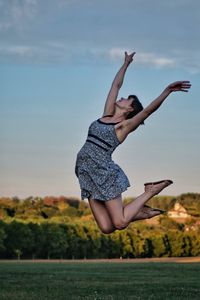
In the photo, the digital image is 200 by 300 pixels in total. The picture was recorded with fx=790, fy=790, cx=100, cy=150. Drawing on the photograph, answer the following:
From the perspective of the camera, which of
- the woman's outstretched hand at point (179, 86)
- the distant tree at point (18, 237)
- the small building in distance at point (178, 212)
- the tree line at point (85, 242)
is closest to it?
the woman's outstretched hand at point (179, 86)

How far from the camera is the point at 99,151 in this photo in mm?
8492

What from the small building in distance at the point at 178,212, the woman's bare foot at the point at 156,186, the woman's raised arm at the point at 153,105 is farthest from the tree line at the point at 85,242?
the woman's raised arm at the point at 153,105

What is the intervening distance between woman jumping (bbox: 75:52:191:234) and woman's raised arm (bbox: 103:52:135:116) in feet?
0.04

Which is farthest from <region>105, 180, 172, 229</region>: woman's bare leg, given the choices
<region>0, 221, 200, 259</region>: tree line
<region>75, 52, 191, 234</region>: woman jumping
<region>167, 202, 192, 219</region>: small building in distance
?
<region>167, 202, 192, 219</region>: small building in distance

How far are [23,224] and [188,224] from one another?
84.9 ft

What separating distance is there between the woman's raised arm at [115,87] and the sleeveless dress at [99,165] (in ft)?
0.66

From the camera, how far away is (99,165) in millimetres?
8492

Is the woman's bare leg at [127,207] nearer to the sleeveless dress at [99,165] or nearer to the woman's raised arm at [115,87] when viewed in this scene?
the sleeveless dress at [99,165]

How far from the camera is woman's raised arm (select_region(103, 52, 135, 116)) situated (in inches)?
343

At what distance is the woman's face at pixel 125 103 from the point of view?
339 inches

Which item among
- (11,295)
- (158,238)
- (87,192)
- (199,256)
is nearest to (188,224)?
(199,256)

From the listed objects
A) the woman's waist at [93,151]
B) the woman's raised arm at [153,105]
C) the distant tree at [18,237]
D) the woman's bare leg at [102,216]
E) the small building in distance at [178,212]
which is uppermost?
the small building in distance at [178,212]

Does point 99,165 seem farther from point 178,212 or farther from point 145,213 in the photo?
point 178,212

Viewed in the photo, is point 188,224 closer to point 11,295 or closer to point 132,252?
point 132,252
